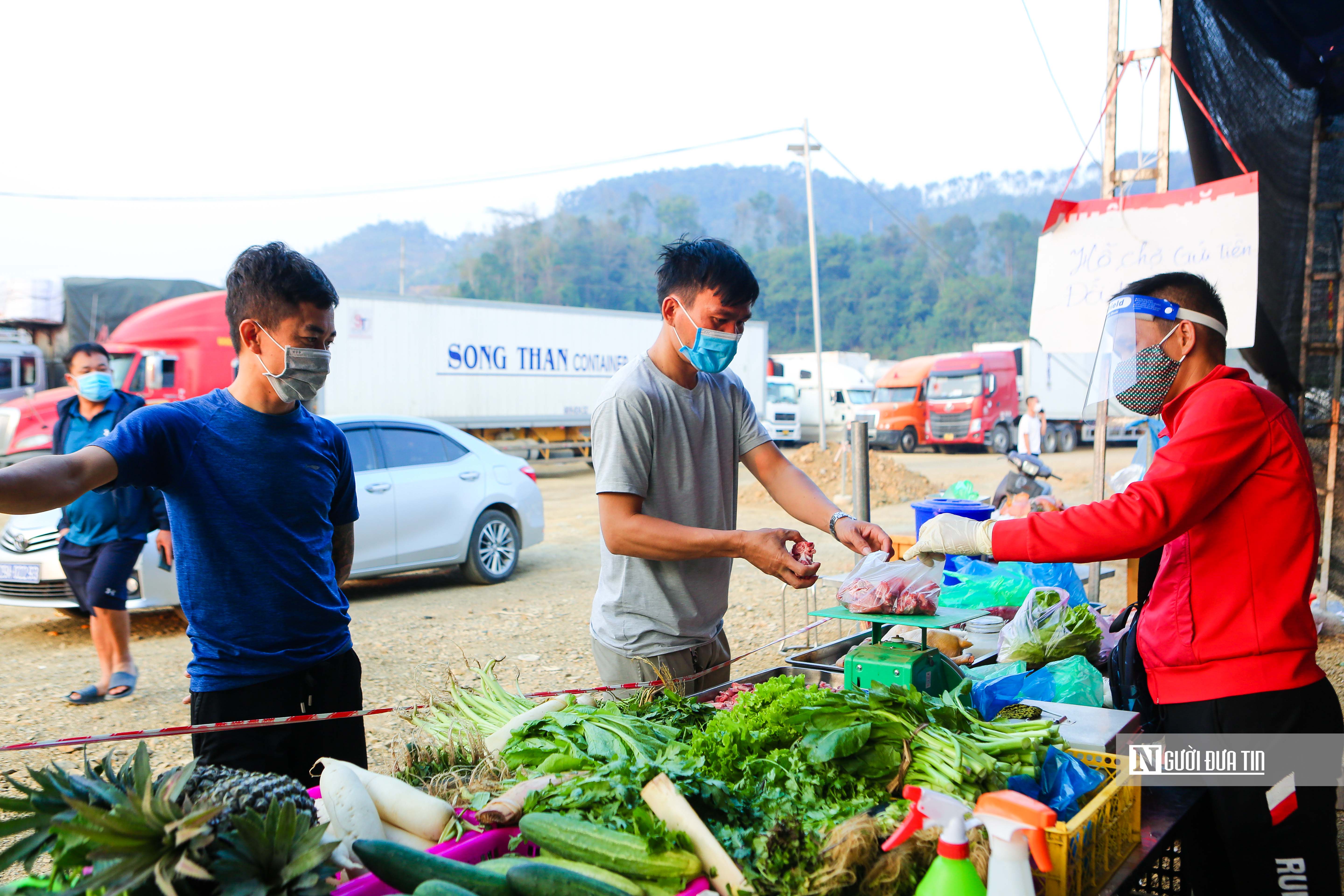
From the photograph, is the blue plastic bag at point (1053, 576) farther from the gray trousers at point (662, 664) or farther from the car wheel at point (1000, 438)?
the car wheel at point (1000, 438)

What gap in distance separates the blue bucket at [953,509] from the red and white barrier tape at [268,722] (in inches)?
87.5

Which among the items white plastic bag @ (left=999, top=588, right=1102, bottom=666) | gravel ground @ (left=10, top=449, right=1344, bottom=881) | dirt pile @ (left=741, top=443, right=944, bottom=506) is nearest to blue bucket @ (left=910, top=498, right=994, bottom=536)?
white plastic bag @ (left=999, top=588, right=1102, bottom=666)

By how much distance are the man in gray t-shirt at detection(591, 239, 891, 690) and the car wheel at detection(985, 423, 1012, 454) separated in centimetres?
2679

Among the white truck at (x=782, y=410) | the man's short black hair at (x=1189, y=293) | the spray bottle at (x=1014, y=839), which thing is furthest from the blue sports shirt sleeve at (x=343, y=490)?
the white truck at (x=782, y=410)

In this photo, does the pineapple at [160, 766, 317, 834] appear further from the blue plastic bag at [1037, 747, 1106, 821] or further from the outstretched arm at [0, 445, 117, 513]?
the blue plastic bag at [1037, 747, 1106, 821]

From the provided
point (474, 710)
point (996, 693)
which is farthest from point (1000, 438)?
point (474, 710)

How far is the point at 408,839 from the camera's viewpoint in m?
1.84

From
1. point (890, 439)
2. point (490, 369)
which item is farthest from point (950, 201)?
point (490, 369)

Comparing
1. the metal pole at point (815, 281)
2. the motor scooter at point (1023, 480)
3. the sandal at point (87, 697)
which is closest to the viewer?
the sandal at point (87, 697)

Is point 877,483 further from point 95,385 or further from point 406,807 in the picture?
point 406,807

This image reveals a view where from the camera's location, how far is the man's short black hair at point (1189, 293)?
2.53 m

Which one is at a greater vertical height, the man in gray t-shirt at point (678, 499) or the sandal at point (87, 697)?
the man in gray t-shirt at point (678, 499)

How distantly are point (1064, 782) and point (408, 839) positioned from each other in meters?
1.46

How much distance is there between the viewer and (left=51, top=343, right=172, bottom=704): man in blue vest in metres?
5.65
